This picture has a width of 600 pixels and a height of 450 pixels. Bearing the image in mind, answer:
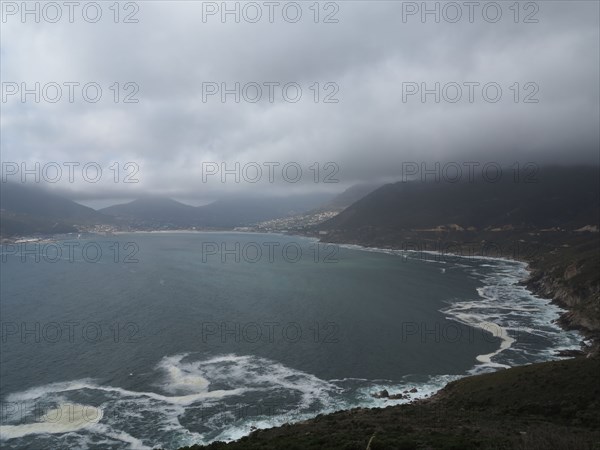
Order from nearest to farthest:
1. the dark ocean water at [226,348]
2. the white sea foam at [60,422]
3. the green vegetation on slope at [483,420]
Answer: the green vegetation on slope at [483,420] < the white sea foam at [60,422] < the dark ocean water at [226,348]

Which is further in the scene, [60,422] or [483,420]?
[60,422]

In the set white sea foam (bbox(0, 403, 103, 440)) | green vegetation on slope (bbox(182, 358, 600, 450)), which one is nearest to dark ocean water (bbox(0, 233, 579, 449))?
white sea foam (bbox(0, 403, 103, 440))

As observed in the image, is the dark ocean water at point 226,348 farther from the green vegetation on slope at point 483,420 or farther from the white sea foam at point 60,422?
the green vegetation on slope at point 483,420

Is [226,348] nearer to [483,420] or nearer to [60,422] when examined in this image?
[60,422]

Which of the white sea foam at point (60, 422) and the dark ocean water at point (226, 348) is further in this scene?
the dark ocean water at point (226, 348)

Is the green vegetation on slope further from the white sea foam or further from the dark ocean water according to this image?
the white sea foam

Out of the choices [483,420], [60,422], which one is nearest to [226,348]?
[60,422]

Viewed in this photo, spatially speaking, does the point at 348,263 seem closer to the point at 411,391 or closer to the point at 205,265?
the point at 205,265

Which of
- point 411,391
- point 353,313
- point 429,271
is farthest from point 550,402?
point 429,271

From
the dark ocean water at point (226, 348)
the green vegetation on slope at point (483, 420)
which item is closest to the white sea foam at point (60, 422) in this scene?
the dark ocean water at point (226, 348)
